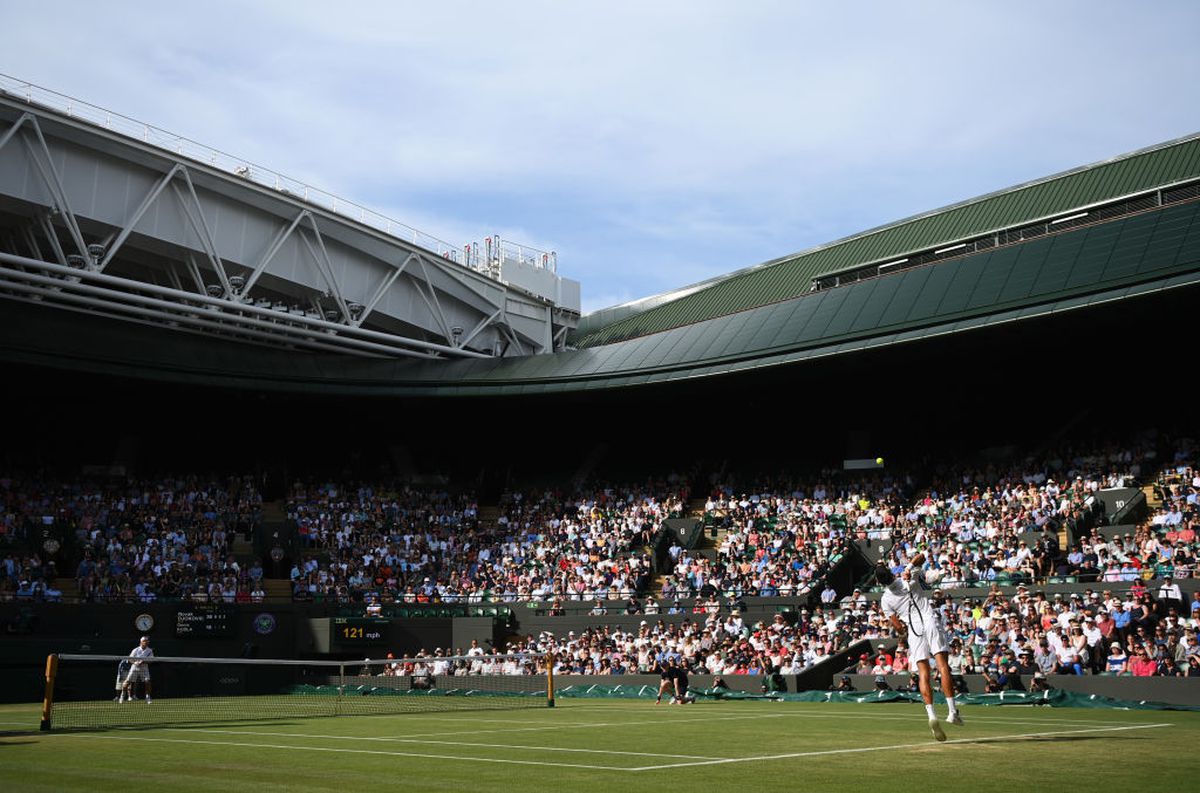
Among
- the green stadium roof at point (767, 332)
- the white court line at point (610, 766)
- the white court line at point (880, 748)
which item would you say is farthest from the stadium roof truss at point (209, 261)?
the white court line at point (880, 748)

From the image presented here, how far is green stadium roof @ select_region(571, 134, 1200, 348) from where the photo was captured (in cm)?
4653

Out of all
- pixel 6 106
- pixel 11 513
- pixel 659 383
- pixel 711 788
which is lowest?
pixel 711 788

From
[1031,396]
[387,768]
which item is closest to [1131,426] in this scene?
[1031,396]

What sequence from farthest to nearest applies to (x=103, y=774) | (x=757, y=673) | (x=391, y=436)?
(x=391, y=436) → (x=757, y=673) → (x=103, y=774)

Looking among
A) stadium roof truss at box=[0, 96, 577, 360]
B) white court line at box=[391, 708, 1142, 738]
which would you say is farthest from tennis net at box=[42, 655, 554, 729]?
stadium roof truss at box=[0, 96, 577, 360]

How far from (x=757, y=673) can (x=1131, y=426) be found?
672 inches

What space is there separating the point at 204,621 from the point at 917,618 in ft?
110

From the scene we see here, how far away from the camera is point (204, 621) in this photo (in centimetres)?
4216

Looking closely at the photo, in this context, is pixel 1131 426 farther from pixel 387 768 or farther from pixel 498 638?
pixel 387 768

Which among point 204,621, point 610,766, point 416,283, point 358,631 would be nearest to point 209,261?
point 416,283

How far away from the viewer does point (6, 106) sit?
121 ft

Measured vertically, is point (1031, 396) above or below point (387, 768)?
above

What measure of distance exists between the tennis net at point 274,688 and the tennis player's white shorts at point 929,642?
13366 millimetres

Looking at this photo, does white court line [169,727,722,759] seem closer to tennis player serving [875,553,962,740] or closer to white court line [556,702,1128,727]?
tennis player serving [875,553,962,740]
